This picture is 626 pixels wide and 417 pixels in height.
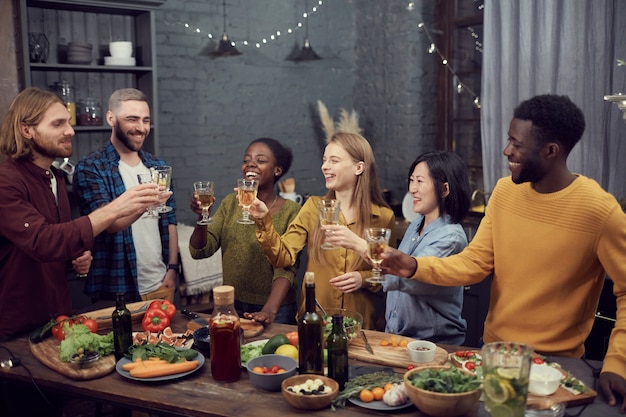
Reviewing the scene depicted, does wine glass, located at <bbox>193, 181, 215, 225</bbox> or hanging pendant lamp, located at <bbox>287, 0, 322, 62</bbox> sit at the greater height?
hanging pendant lamp, located at <bbox>287, 0, 322, 62</bbox>

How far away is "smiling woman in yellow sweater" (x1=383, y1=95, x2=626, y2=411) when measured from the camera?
6.98 ft

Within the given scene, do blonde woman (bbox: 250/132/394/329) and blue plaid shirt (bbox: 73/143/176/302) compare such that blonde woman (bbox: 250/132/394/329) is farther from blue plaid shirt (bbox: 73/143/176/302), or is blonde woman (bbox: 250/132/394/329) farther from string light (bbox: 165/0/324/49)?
string light (bbox: 165/0/324/49)

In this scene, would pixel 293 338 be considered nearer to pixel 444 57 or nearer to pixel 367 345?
pixel 367 345

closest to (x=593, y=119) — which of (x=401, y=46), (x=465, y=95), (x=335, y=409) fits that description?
(x=465, y=95)

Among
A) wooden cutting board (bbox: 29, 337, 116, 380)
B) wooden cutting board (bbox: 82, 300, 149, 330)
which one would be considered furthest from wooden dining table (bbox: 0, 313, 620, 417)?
wooden cutting board (bbox: 82, 300, 149, 330)

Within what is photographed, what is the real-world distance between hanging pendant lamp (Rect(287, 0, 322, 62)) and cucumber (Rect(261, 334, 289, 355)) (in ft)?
13.1

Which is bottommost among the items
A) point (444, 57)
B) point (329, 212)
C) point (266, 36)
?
point (329, 212)

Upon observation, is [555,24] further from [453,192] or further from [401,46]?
[453,192]

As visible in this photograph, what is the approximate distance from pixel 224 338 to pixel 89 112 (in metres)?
2.89

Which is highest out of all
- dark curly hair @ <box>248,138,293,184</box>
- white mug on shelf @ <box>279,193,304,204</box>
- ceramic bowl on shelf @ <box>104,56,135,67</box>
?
ceramic bowl on shelf @ <box>104,56,135,67</box>

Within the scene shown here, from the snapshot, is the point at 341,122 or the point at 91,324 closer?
the point at 91,324

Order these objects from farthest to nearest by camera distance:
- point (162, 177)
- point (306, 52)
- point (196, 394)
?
point (306, 52)
point (162, 177)
point (196, 394)

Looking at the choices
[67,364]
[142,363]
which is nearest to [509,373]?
[142,363]

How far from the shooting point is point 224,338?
2004mm
